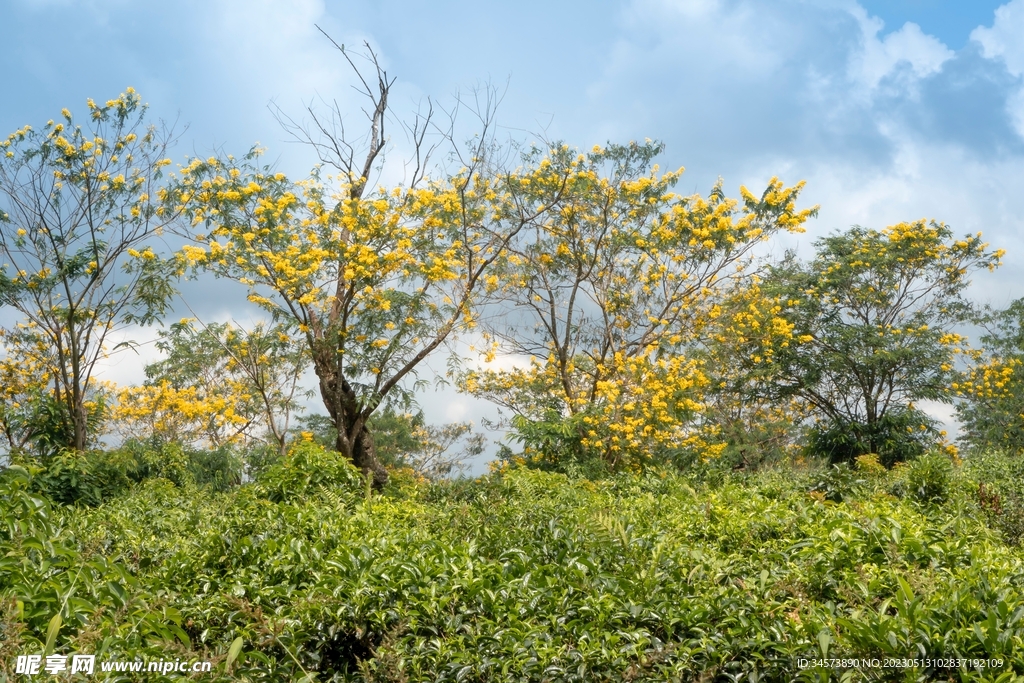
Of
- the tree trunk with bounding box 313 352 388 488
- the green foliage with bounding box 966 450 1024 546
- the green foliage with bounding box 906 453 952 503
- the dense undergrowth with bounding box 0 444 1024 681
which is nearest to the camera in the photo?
the dense undergrowth with bounding box 0 444 1024 681

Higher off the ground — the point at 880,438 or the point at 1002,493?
the point at 880,438

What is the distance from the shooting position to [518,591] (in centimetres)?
319

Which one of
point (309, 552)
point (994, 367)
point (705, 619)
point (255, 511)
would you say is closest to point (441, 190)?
point (255, 511)

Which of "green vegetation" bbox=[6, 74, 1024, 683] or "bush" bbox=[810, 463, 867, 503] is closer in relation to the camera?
"green vegetation" bbox=[6, 74, 1024, 683]

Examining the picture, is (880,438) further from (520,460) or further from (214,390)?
(214,390)

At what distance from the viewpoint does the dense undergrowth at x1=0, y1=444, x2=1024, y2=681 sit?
106 inches

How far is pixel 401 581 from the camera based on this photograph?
10.7 ft

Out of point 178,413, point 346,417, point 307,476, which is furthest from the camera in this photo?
point 178,413

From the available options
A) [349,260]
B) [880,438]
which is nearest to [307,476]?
[349,260]

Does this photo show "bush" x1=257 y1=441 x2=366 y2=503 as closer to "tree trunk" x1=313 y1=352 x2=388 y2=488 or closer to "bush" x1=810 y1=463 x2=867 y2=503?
"tree trunk" x1=313 y1=352 x2=388 y2=488

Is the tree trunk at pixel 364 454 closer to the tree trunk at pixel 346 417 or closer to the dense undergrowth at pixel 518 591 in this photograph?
the tree trunk at pixel 346 417

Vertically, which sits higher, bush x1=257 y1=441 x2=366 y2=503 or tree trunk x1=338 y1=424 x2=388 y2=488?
tree trunk x1=338 y1=424 x2=388 y2=488

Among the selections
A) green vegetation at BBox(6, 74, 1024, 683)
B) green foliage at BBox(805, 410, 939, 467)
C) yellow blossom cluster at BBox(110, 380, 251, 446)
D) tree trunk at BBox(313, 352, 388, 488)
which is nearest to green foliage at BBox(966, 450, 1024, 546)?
green vegetation at BBox(6, 74, 1024, 683)

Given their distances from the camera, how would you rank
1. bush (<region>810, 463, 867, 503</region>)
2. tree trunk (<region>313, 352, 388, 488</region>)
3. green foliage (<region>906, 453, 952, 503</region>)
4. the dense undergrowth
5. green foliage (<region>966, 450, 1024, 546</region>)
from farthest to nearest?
tree trunk (<region>313, 352, 388, 488</region>)
bush (<region>810, 463, 867, 503</region>)
green foliage (<region>906, 453, 952, 503</region>)
green foliage (<region>966, 450, 1024, 546</region>)
the dense undergrowth
